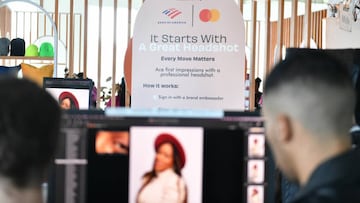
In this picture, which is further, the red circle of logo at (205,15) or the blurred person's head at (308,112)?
the red circle of logo at (205,15)

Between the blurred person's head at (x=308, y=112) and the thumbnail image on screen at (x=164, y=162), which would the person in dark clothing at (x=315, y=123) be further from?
the thumbnail image on screen at (x=164, y=162)

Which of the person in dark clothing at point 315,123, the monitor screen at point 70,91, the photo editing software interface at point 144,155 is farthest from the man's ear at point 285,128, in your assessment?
the monitor screen at point 70,91

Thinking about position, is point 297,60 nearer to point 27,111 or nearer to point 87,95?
point 27,111

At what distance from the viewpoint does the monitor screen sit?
2.72m

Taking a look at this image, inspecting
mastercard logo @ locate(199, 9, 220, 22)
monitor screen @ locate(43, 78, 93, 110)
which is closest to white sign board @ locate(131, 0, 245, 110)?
mastercard logo @ locate(199, 9, 220, 22)

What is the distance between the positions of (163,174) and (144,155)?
0.06 metres

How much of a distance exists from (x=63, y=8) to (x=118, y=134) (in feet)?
35.3

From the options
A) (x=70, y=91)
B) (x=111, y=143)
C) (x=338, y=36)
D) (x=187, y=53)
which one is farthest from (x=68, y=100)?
(x=338, y=36)

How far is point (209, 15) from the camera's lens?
2.82 m

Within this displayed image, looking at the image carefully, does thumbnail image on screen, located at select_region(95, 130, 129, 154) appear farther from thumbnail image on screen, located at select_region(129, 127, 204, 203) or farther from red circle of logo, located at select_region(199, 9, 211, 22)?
red circle of logo, located at select_region(199, 9, 211, 22)

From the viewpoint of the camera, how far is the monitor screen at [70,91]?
272 centimetres

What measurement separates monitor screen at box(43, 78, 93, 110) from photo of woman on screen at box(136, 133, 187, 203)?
132 centimetres

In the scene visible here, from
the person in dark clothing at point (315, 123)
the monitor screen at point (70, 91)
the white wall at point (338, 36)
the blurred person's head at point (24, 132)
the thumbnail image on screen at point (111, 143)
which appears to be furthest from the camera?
the white wall at point (338, 36)

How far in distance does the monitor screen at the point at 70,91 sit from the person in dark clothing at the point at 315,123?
157 centimetres
